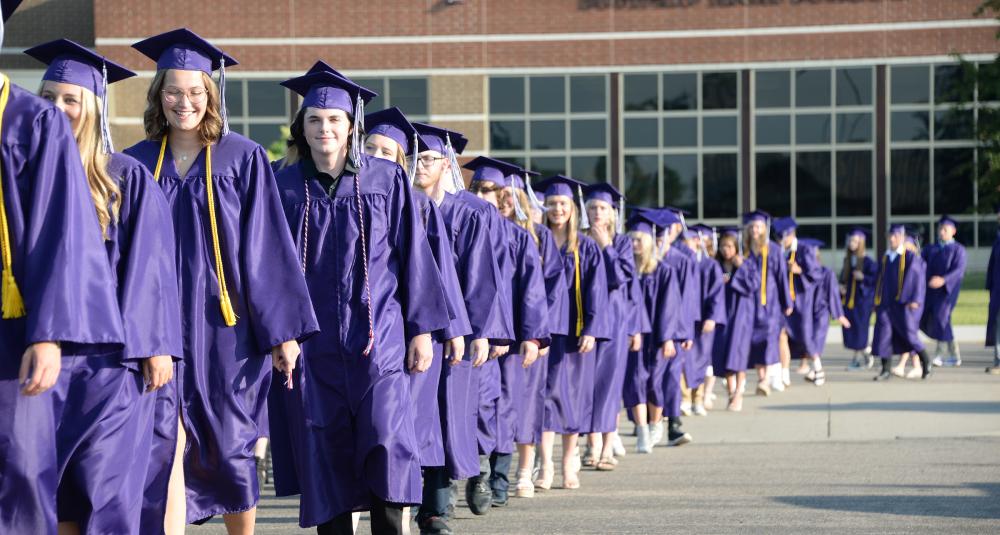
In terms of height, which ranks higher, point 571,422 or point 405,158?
point 405,158

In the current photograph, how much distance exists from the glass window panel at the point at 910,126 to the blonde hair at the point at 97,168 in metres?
35.1

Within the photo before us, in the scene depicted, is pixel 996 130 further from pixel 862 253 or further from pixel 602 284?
pixel 602 284

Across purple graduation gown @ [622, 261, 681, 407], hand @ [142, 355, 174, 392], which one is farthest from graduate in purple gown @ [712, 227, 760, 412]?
hand @ [142, 355, 174, 392]

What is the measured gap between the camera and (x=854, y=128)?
38188mm

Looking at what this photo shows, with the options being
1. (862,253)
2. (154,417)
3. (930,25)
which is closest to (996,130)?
(930,25)

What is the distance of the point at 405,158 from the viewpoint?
7.69m

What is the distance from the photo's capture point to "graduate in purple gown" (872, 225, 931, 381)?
18.2 m

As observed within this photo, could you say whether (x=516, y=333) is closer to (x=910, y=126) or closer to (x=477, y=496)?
(x=477, y=496)

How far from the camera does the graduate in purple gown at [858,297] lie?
20.4 metres

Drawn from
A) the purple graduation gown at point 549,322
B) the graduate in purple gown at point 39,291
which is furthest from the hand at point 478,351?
the graduate in purple gown at point 39,291

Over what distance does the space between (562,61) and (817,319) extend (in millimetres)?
20316

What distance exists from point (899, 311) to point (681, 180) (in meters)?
20.4

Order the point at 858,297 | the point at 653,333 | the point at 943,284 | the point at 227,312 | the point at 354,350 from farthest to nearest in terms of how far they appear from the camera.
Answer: the point at 858,297, the point at 943,284, the point at 653,333, the point at 354,350, the point at 227,312

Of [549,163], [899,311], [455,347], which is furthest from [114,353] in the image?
[549,163]
